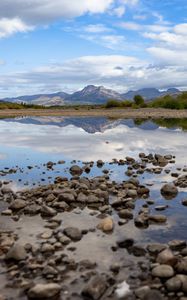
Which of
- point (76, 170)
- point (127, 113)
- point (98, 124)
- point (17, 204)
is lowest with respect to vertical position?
point (17, 204)

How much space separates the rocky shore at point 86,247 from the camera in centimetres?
1005

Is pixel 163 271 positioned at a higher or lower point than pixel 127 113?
lower

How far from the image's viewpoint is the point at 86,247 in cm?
1282

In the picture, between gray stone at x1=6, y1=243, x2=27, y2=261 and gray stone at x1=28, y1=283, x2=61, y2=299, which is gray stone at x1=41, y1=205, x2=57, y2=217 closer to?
gray stone at x1=6, y1=243, x2=27, y2=261

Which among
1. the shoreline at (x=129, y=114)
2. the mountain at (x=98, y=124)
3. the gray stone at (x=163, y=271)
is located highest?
the shoreline at (x=129, y=114)

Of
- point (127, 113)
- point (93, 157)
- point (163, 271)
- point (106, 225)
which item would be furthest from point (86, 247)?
Result: point (127, 113)

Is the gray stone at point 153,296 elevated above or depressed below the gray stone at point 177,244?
below

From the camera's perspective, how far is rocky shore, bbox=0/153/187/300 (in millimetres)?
10055

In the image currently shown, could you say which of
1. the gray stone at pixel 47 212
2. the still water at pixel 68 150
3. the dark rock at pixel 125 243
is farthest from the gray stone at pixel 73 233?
the still water at pixel 68 150

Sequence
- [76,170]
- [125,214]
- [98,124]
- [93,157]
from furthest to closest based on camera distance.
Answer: [98,124] → [93,157] → [76,170] → [125,214]

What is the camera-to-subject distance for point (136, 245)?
509 inches

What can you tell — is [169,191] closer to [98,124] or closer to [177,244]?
[177,244]

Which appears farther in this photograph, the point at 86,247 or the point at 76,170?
the point at 76,170

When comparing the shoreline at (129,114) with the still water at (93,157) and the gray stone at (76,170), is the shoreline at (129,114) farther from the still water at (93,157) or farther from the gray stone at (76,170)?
the gray stone at (76,170)
